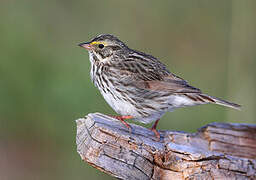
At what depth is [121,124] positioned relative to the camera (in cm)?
578

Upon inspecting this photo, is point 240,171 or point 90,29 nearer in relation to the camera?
point 240,171

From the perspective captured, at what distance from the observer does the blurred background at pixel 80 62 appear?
7.84 m

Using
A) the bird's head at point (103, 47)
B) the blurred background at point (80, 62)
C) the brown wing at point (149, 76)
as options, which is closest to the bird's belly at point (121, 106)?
the brown wing at point (149, 76)

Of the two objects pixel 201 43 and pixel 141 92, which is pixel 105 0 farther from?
pixel 141 92

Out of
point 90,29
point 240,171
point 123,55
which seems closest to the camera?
point 240,171

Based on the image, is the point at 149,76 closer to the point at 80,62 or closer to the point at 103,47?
the point at 103,47

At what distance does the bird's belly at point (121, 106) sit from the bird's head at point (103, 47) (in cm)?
72

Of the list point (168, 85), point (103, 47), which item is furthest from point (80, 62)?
point (168, 85)

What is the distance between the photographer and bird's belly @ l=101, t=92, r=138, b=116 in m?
6.38

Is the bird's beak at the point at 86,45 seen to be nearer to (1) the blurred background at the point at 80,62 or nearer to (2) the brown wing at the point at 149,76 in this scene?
(2) the brown wing at the point at 149,76

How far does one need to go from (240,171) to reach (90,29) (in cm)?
568

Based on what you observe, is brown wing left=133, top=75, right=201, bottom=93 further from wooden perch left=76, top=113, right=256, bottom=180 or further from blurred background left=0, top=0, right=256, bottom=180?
blurred background left=0, top=0, right=256, bottom=180

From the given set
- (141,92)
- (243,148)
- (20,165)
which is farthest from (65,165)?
(243,148)

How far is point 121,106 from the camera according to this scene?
6.39 metres
